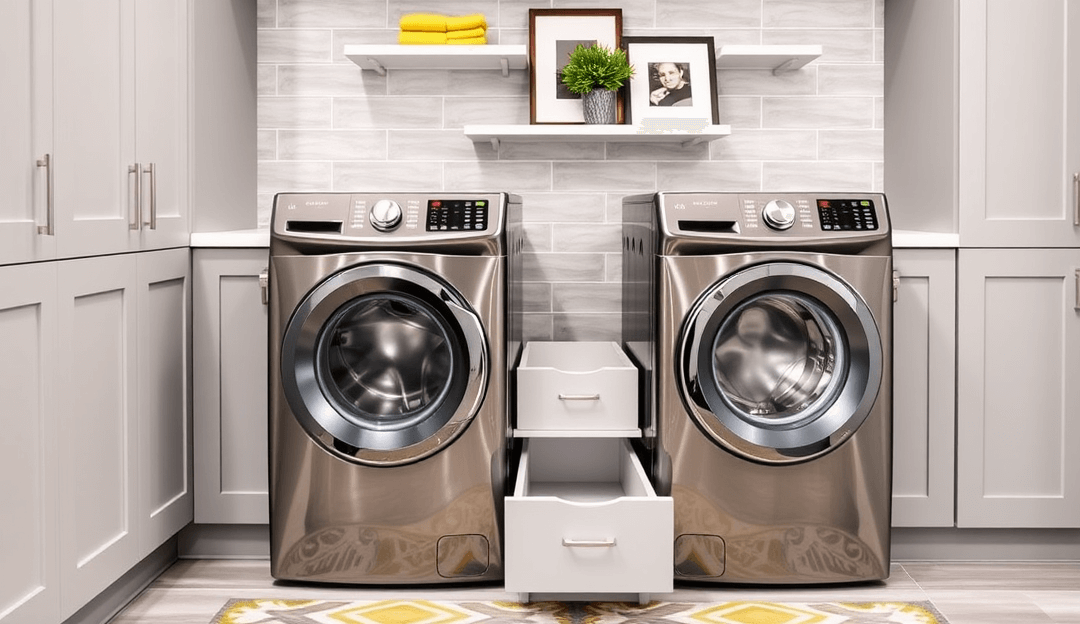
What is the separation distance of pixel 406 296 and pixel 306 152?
1.11 meters

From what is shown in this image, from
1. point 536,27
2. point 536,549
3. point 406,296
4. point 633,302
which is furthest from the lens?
point 536,27

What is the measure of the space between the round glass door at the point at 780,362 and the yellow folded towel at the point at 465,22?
3.90ft

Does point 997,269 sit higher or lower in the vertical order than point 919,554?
higher

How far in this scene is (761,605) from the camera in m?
2.38

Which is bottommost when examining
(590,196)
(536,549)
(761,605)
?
(761,605)

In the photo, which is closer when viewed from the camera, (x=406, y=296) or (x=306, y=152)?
(x=406, y=296)

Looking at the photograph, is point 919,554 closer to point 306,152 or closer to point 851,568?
point 851,568

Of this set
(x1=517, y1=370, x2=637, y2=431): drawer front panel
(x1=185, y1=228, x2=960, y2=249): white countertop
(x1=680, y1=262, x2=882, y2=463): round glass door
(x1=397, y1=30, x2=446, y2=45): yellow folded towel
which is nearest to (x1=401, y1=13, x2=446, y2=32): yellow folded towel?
(x1=397, y1=30, x2=446, y2=45): yellow folded towel

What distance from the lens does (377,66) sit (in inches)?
125

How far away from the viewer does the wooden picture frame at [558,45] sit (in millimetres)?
3145

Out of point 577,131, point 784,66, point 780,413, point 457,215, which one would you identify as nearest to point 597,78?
point 577,131

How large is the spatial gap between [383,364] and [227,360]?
1.56 ft

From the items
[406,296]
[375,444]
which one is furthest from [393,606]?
[406,296]

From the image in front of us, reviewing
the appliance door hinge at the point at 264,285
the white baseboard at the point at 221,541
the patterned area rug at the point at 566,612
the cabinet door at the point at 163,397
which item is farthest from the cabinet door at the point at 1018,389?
the cabinet door at the point at 163,397
